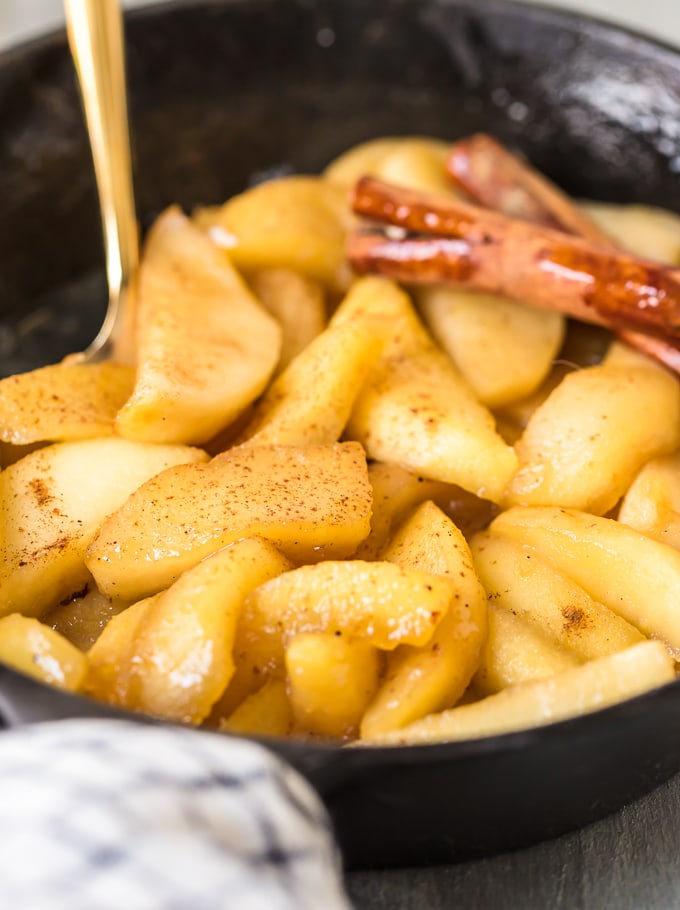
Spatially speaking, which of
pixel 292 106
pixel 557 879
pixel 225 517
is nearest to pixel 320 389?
pixel 225 517

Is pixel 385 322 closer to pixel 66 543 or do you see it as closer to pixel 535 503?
pixel 535 503

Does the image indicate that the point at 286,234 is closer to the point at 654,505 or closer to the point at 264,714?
the point at 654,505

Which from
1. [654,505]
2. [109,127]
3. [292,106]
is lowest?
[654,505]

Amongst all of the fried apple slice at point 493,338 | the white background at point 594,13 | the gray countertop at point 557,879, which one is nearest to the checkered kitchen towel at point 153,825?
the gray countertop at point 557,879

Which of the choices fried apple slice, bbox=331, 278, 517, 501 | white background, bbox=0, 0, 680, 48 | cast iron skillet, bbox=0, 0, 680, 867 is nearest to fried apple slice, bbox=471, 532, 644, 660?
fried apple slice, bbox=331, 278, 517, 501

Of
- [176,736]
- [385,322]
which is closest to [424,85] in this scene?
[385,322]

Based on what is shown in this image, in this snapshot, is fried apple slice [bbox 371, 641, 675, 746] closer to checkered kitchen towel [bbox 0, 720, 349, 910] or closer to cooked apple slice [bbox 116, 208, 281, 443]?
checkered kitchen towel [bbox 0, 720, 349, 910]
